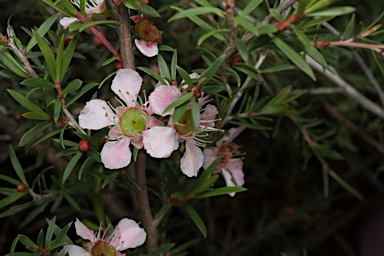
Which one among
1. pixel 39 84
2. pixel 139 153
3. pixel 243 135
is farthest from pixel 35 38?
pixel 243 135

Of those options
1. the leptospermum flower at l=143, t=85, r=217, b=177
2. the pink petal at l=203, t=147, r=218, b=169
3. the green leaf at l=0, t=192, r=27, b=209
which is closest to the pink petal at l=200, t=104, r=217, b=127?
the leptospermum flower at l=143, t=85, r=217, b=177

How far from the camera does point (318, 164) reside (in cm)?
152

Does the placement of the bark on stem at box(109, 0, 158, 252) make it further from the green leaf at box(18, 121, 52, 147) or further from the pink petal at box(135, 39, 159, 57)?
the green leaf at box(18, 121, 52, 147)

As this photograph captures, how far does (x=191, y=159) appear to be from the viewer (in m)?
0.70

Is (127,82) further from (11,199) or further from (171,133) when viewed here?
(11,199)

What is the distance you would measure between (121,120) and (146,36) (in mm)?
111

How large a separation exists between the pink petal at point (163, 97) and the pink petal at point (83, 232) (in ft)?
0.64

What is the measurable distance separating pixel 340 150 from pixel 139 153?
0.95 metres

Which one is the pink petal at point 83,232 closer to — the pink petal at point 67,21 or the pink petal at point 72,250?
the pink petal at point 72,250

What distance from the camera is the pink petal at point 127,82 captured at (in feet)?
2.20

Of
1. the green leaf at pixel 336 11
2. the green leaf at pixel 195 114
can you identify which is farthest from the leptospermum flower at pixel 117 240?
the green leaf at pixel 336 11

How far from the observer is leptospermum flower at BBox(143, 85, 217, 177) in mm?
642

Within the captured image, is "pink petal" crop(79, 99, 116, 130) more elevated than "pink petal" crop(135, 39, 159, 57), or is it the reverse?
"pink petal" crop(135, 39, 159, 57)

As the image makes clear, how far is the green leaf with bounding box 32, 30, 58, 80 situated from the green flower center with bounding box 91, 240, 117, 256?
0.23 m
